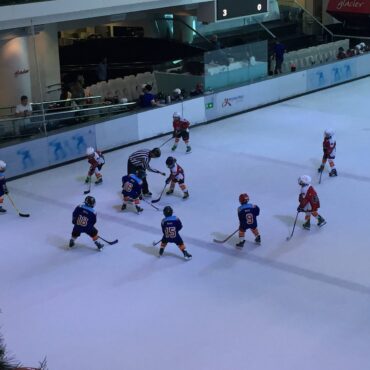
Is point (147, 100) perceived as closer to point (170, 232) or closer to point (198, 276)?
Result: point (170, 232)

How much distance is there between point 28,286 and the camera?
35.3 feet

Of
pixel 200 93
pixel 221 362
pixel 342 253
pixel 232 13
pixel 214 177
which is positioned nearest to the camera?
pixel 221 362

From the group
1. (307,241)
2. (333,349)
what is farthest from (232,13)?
(333,349)

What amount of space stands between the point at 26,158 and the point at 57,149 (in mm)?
826

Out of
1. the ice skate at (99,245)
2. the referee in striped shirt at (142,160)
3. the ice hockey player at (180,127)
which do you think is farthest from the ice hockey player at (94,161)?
the ice skate at (99,245)

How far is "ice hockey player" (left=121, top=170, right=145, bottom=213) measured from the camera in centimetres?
1295

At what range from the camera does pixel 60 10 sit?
1706 cm

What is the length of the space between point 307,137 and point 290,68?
17.8ft

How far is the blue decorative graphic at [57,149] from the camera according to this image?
1620cm

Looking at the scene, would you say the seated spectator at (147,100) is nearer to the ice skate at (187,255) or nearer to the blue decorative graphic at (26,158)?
the blue decorative graphic at (26,158)

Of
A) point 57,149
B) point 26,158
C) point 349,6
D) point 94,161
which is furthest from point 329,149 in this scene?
point 349,6

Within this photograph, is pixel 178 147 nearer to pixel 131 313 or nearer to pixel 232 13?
pixel 232 13

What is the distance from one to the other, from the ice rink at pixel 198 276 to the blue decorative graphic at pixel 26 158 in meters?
0.35

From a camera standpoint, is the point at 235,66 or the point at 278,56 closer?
the point at 235,66
